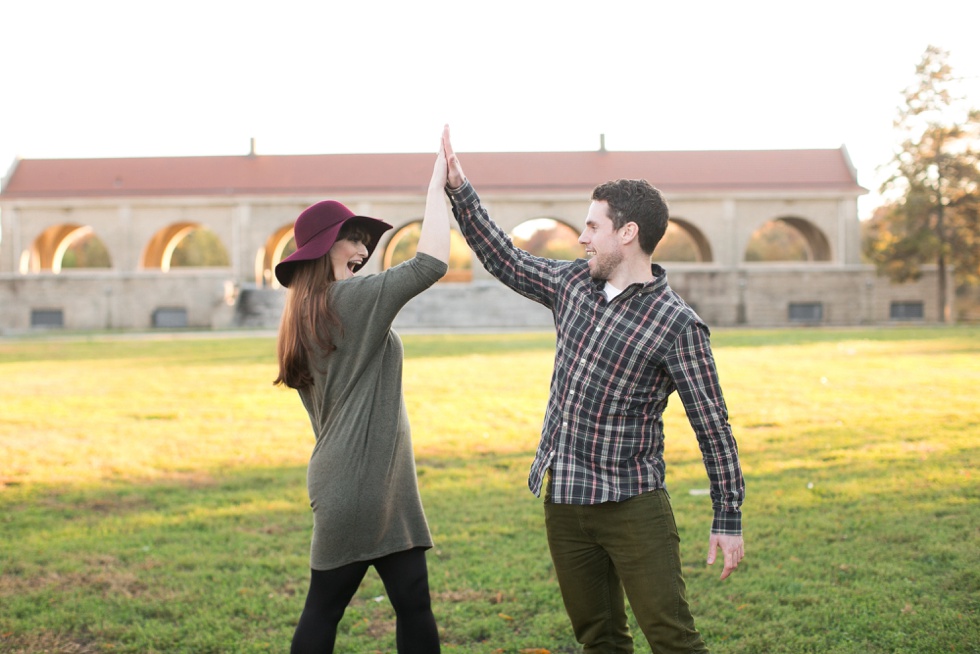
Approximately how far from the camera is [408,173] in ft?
127

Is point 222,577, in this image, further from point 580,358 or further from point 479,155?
point 479,155

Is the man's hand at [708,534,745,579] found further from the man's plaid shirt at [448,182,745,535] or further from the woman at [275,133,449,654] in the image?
the woman at [275,133,449,654]

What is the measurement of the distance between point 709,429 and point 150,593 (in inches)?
127

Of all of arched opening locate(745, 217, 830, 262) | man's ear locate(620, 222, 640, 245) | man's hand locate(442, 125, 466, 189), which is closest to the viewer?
man's ear locate(620, 222, 640, 245)

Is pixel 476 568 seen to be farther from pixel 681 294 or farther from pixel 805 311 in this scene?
pixel 805 311

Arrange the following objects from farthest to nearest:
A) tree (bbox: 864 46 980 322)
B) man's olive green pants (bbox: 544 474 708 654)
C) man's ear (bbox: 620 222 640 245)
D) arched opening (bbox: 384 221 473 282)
Answer: arched opening (bbox: 384 221 473 282)
tree (bbox: 864 46 980 322)
man's ear (bbox: 620 222 640 245)
man's olive green pants (bbox: 544 474 708 654)

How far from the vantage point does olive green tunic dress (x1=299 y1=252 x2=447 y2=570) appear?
2.69 metres

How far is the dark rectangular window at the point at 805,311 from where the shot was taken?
117 feet

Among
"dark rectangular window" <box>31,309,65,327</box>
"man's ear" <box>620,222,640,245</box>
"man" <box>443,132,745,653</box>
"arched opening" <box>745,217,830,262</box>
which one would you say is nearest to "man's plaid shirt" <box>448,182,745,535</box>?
"man" <box>443,132,745,653</box>

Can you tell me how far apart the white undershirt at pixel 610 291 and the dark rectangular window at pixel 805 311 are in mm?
35204

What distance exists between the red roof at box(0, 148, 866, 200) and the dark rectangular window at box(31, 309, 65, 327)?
5.09 metres

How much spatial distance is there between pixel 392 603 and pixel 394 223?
3528cm

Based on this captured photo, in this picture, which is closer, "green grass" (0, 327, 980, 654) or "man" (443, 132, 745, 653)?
"man" (443, 132, 745, 653)

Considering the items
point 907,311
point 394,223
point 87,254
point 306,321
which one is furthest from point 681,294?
point 87,254
